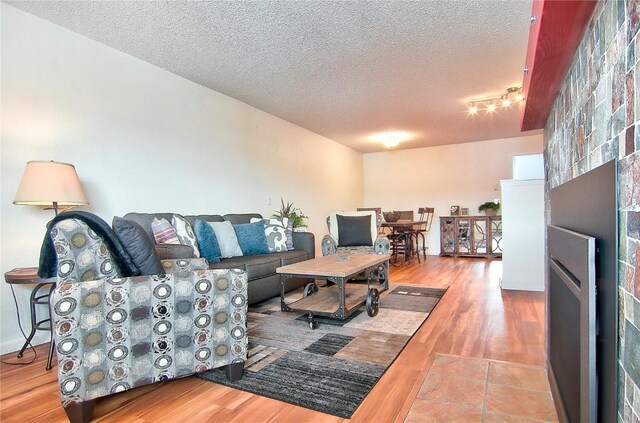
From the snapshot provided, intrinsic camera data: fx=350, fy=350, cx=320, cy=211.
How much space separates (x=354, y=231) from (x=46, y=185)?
3518mm

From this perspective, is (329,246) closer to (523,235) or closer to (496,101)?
(523,235)

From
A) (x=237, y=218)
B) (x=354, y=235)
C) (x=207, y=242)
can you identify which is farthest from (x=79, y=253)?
(x=354, y=235)

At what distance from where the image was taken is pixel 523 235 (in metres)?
4.06

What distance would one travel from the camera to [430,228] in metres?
8.00

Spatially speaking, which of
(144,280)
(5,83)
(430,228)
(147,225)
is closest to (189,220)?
(147,225)

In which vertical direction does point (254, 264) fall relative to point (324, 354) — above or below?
above

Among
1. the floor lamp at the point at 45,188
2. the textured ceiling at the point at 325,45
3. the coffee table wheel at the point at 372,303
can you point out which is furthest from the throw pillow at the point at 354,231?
the floor lamp at the point at 45,188

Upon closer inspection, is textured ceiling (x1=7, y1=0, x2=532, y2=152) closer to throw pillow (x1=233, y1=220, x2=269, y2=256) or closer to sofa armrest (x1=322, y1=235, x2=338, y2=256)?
throw pillow (x1=233, y1=220, x2=269, y2=256)

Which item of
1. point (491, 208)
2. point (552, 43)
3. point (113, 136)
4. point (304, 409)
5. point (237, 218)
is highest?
point (113, 136)

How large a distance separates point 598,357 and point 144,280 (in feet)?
5.75

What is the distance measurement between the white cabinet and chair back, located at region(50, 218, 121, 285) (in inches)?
159

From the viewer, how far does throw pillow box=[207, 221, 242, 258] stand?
3.55m

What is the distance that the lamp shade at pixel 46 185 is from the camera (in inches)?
89.3

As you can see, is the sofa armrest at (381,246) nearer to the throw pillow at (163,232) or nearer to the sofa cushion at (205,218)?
the sofa cushion at (205,218)
